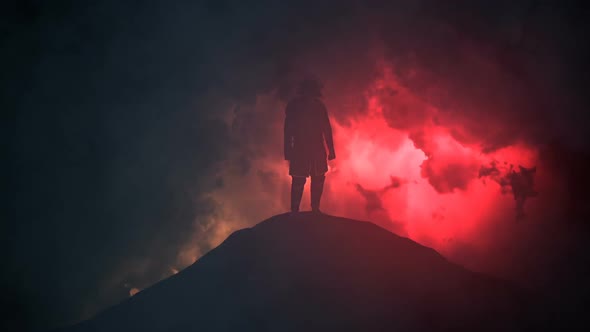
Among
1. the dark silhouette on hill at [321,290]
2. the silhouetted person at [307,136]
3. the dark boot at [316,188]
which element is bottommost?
the dark silhouette on hill at [321,290]

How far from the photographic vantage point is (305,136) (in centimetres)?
1061

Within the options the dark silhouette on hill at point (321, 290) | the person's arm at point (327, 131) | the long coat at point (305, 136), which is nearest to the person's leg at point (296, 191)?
the long coat at point (305, 136)

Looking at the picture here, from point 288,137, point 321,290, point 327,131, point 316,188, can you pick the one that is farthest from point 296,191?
point 321,290

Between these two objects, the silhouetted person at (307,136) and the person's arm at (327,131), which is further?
the person's arm at (327,131)

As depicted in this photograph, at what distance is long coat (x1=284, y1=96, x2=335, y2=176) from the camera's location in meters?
10.6

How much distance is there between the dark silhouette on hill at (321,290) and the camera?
25.4 feet

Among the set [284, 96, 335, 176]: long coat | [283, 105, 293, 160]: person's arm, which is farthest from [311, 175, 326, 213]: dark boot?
[283, 105, 293, 160]: person's arm

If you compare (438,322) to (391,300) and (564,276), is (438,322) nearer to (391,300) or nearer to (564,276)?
(391,300)

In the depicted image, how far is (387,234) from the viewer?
398 inches

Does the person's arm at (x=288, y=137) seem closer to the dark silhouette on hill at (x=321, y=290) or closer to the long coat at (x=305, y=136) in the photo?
the long coat at (x=305, y=136)

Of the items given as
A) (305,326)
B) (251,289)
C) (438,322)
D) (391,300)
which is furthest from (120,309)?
(438,322)

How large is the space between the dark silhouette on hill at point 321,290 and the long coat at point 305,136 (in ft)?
4.21

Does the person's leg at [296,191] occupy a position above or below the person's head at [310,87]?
below

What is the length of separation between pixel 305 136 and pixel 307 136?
0.05 m
